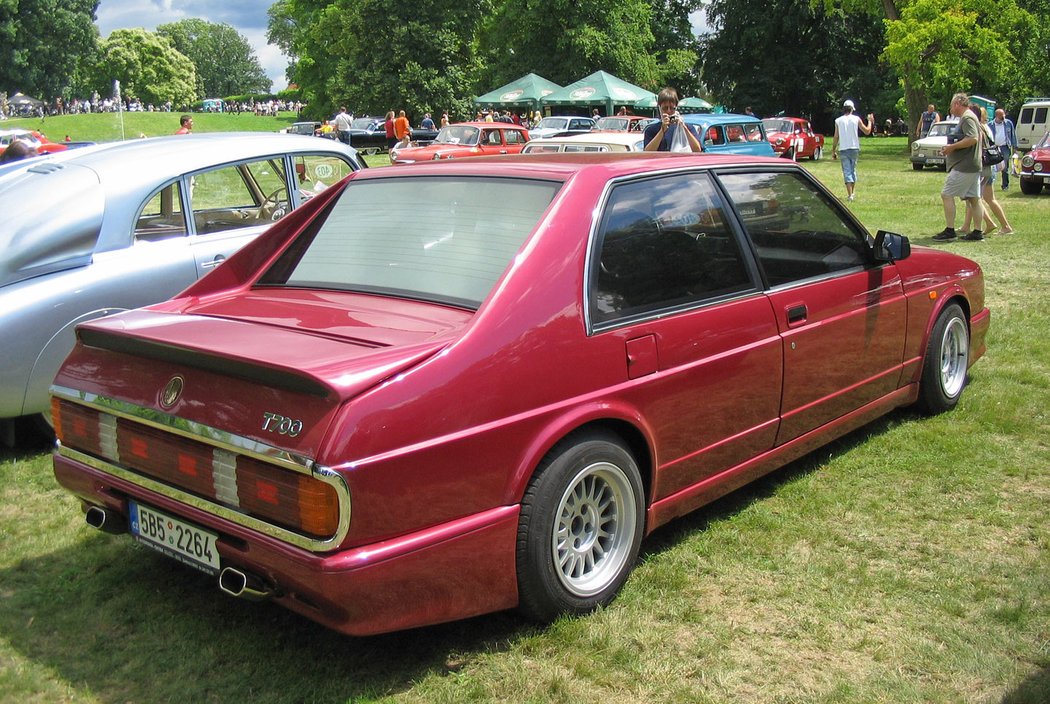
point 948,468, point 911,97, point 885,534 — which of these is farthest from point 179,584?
point 911,97

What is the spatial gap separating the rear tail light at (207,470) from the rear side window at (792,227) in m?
2.33

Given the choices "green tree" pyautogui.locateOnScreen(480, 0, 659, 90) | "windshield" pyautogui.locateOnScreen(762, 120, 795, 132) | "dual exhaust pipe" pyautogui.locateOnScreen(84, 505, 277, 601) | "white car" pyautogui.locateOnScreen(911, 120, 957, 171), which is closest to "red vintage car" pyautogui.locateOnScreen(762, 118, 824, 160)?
"windshield" pyautogui.locateOnScreen(762, 120, 795, 132)

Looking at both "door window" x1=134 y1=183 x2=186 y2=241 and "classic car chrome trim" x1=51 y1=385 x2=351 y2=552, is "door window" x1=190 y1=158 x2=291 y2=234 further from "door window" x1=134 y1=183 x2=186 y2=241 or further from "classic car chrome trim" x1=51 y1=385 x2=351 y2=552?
"classic car chrome trim" x1=51 y1=385 x2=351 y2=552

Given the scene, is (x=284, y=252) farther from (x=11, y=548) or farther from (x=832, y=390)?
(x=832, y=390)

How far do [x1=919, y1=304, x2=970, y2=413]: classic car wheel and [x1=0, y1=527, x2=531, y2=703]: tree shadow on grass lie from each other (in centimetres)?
313

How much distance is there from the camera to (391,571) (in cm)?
270

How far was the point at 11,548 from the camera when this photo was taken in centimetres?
405

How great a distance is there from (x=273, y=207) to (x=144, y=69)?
11537 cm

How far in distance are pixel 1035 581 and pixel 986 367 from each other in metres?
3.30

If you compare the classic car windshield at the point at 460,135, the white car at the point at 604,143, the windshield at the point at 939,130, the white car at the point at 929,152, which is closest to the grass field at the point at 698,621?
the white car at the point at 604,143

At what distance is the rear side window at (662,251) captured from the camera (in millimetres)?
3422

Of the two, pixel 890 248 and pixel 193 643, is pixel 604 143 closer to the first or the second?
pixel 890 248

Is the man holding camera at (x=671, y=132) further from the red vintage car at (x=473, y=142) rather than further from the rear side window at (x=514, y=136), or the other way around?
the rear side window at (x=514, y=136)

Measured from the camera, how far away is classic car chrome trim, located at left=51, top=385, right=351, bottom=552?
2604mm
